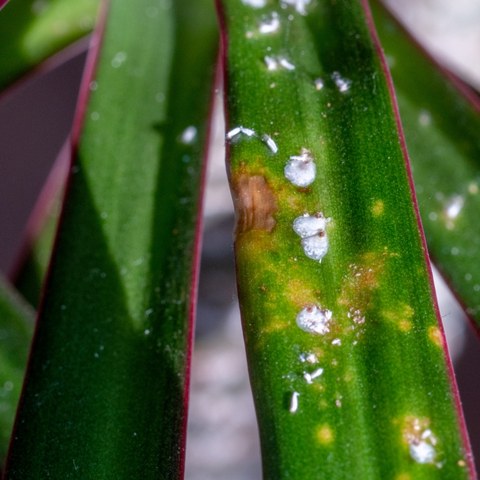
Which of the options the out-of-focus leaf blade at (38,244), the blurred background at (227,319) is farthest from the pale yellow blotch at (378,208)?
the out-of-focus leaf blade at (38,244)

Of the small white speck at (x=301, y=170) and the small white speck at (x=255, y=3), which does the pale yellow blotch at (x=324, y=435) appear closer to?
the small white speck at (x=301, y=170)

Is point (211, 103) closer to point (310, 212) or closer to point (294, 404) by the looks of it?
point (310, 212)

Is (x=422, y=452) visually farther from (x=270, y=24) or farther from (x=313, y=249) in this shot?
(x=270, y=24)

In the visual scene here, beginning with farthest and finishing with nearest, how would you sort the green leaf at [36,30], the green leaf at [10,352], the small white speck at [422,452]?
the green leaf at [36,30], the green leaf at [10,352], the small white speck at [422,452]

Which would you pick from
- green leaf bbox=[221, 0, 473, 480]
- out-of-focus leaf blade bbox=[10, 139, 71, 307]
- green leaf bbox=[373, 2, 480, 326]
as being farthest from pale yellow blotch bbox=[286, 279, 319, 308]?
out-of-focus leaf blade bbox=[10, 139, 71, 307]

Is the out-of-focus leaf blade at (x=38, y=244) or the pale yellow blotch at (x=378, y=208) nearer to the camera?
Result: the pale yellow blotch at (x=378, y=208)

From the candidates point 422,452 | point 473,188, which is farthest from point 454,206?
point 422,452

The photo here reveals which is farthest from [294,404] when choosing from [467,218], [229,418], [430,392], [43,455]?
[229,418]
